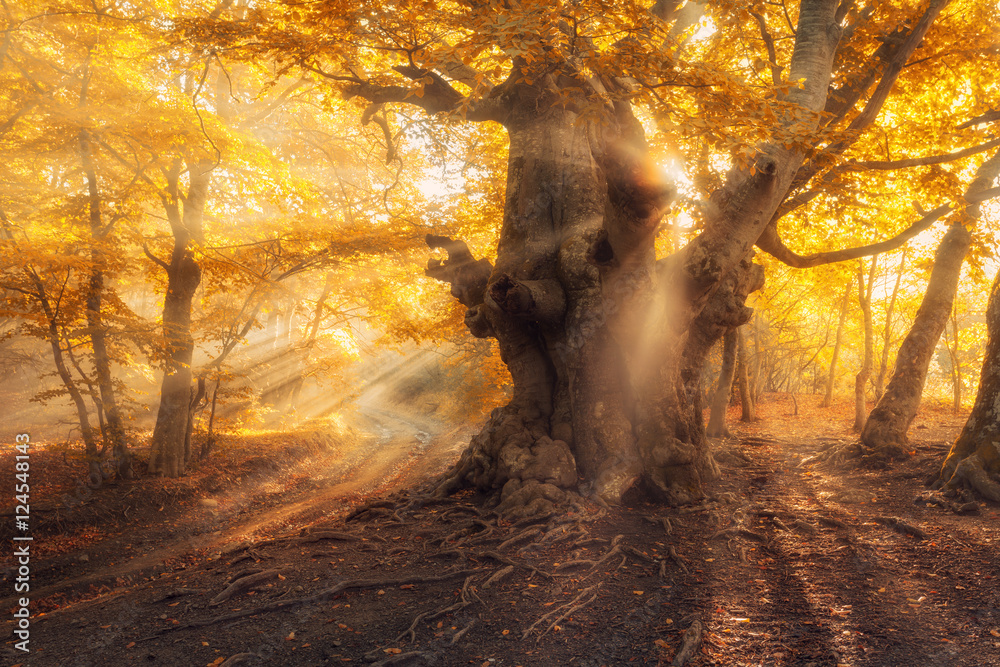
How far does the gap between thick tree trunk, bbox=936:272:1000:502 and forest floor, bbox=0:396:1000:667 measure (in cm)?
34

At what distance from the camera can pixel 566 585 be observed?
4250 mm

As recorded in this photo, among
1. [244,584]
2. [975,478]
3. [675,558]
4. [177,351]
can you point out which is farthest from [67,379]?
[975,478]

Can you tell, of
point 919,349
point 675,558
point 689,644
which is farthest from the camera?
point 919,349

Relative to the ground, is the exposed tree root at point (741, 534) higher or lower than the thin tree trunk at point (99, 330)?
lower

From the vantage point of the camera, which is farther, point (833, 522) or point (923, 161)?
point (923, 161)

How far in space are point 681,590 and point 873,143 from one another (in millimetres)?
9282

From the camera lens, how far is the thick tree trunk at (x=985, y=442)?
528cm

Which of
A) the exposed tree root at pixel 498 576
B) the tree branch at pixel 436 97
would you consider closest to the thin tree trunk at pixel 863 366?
the tree branch at pixel 436 97

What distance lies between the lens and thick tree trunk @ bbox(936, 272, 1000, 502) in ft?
17.3

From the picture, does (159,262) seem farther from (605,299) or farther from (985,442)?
(985,442)

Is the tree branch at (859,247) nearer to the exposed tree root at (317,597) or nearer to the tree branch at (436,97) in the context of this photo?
the tree branch at (436,97)

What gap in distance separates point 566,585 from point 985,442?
17.0ft

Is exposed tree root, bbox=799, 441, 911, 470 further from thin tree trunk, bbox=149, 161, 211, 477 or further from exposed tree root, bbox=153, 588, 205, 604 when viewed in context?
thin tree trunk, bbox=149, 161, 211, 477

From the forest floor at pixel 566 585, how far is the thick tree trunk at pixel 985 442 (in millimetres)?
341
